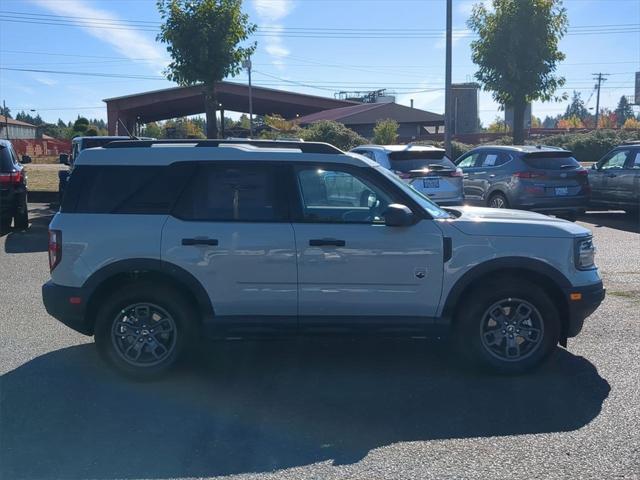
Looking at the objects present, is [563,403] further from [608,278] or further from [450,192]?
[450,192]

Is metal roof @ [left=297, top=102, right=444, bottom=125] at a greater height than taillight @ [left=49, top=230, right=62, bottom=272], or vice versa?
Result: metal roof @ [left=297, top=102, right=444, bottom=125]

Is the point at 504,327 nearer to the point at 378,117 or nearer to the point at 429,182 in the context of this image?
the point at 429,182

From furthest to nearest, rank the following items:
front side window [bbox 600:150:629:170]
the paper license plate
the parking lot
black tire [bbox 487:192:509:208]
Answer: front side window [bbox 600:150:629:170] → black tire [bbox 487:192:509:208] → the paper license plate → the parking lot

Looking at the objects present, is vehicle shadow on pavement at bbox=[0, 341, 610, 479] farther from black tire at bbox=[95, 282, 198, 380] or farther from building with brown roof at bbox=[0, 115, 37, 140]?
building with brown roof at bbox=[0, 115, 37, 140]

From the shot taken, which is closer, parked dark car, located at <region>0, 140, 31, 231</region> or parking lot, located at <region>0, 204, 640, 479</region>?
parking lot, located at <region>0, 204, 640, 479</region>

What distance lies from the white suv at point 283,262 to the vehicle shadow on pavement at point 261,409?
1.17 ft

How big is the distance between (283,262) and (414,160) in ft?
23.1


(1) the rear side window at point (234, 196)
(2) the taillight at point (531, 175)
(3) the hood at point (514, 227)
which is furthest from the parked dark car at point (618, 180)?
(1) the rear side window at point (234, 196)

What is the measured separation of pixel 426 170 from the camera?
39.3 ft

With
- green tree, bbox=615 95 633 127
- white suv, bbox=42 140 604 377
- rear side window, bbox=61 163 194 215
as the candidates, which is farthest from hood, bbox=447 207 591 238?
green tree, bbox=615 95 633 127

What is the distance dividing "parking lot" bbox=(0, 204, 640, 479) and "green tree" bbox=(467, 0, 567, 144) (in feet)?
51.9

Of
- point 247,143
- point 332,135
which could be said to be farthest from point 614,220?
point 332,135

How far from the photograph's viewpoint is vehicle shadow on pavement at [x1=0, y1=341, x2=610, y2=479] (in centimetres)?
436

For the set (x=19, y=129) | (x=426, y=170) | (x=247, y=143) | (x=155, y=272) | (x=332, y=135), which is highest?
(x=19, y=129)
